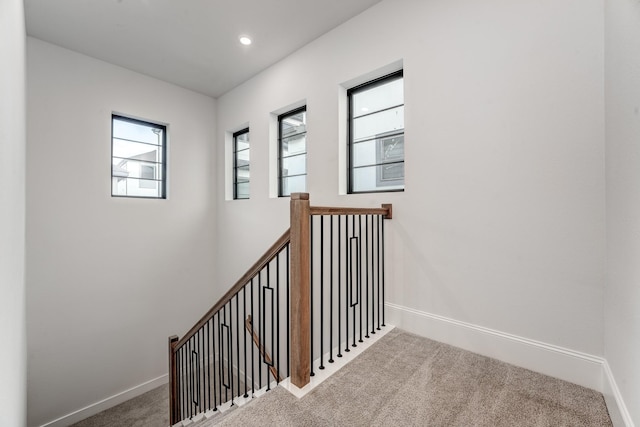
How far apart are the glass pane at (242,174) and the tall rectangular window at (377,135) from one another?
6.57ft

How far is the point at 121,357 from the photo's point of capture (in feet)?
11.5

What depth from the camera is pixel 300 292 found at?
151 cm

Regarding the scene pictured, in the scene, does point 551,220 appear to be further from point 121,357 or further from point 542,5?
point 121,357

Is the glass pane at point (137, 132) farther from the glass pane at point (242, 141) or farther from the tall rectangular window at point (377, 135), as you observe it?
the tall rectangular window at point (377, 135)

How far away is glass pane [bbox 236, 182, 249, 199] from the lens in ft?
13.6

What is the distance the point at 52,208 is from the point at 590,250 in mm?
4637

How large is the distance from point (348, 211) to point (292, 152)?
184 cm

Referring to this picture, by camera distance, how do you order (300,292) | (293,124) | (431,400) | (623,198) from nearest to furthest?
1. (623,198)
2. (431,400)
3. (300,292)
4. (293,124)

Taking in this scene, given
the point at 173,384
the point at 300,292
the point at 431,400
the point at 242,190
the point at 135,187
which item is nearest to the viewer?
the point at 431,400

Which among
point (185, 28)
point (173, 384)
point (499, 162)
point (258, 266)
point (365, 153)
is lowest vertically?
point (173, 384)

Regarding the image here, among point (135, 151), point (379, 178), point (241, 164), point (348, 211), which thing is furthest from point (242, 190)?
point (348, 211)

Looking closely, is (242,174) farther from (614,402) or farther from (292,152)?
(614,402)

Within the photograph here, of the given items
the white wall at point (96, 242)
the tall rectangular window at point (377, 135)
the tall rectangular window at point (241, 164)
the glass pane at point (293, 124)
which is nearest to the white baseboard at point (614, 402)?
the tall rectangular window at point (377, 135)

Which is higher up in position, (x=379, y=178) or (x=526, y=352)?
(x=379, y=178)
